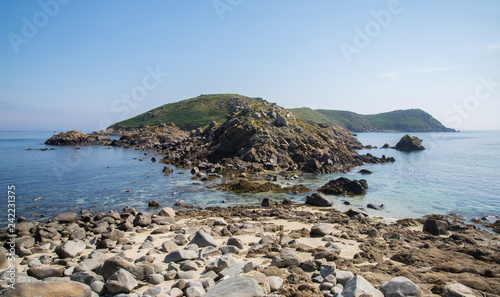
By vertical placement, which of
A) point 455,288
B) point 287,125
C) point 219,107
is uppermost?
point 219,107

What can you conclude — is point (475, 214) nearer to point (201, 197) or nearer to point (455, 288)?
point (455, 288)

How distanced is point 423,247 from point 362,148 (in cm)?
9130

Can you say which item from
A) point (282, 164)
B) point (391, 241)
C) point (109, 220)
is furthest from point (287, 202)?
point (282, 164)

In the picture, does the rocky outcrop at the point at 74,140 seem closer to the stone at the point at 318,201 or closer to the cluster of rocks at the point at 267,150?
the cluster of rocks at the point at 267,150

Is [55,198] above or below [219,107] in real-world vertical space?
below

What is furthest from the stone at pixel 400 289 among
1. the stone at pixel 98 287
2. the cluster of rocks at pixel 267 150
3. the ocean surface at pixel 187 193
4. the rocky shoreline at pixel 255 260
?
the cluster of rocks at pixel 267 150

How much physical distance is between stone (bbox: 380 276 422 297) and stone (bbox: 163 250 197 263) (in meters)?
6.86

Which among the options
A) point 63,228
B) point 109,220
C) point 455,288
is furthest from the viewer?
point 109,220

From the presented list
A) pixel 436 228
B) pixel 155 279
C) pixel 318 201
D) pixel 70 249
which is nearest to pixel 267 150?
pixel 318 201

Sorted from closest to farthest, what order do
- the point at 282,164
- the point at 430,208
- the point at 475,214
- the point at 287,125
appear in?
the point at 475,214 < the point at 430,208 < the point at 282,164 < the point at 287,125

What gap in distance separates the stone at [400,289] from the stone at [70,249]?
12.3 m

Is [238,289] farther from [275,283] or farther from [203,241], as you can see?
[203,241]

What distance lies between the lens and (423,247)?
42.3 ft

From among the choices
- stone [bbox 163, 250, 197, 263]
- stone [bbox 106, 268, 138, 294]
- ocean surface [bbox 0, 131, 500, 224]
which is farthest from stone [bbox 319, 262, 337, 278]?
ocean surface [bbox 0, 131, 500, 224]
